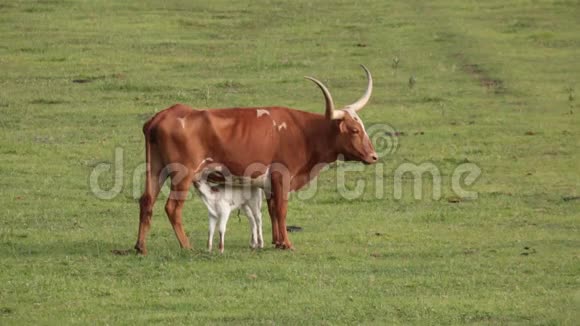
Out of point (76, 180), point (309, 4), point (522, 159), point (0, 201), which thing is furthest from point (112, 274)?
point (309, 4)

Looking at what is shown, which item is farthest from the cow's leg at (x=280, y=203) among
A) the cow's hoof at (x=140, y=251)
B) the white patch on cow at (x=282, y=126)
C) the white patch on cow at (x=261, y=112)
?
the cow's hoof at (x=140, y=251)

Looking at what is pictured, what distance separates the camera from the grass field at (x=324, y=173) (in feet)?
38.9

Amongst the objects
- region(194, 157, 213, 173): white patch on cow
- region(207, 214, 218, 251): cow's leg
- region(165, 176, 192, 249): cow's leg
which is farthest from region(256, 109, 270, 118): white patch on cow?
region(207, 214, 218, 251): cow's leg

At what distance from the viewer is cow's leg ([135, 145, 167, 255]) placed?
13586 millimetres

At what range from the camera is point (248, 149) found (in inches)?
551

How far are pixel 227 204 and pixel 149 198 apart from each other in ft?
2.44

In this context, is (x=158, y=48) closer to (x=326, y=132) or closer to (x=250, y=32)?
(x=250, y=32)

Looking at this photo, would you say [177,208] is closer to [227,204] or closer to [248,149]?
[227,204]

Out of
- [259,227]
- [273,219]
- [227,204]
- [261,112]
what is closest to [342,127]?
[261,112]

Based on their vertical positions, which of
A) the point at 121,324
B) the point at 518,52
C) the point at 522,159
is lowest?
the point at 121,324

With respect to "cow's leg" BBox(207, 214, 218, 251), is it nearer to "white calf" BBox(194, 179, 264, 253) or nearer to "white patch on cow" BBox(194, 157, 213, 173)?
"white calf" BBox(194, 179, 264, 253)

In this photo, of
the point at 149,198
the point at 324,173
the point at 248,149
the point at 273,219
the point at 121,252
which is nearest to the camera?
the point at 121,252

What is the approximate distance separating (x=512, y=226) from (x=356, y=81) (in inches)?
385

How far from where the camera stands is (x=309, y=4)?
3306 centimetres
